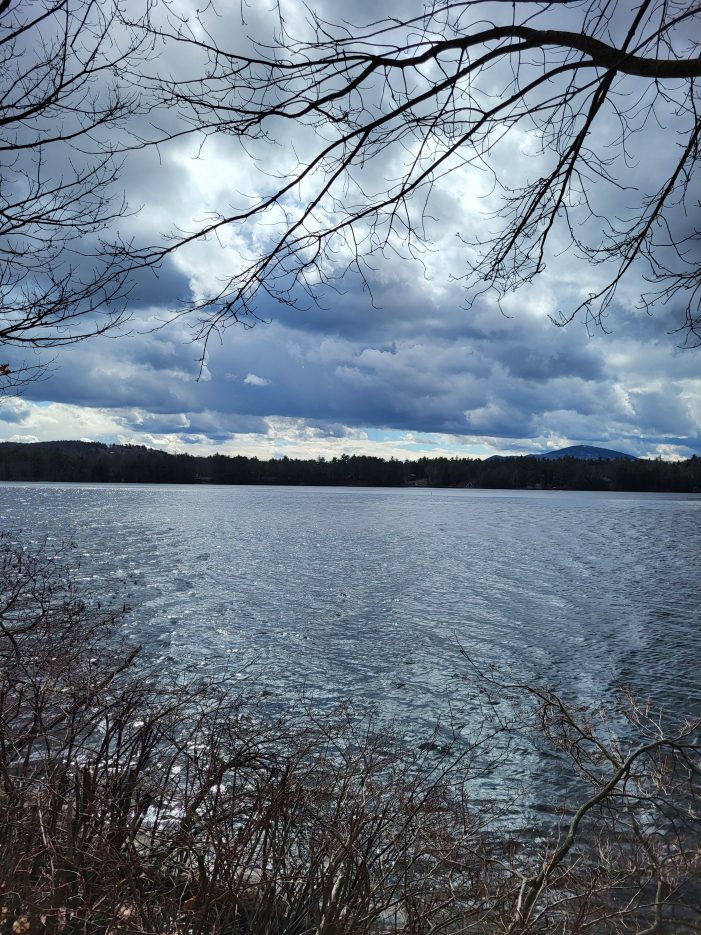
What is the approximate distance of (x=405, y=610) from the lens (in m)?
23.9

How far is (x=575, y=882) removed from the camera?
5.73 meters

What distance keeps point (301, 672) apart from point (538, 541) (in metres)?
38.3

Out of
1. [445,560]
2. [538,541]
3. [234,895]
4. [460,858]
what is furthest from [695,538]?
[234,895]

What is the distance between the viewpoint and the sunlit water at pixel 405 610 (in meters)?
15.6

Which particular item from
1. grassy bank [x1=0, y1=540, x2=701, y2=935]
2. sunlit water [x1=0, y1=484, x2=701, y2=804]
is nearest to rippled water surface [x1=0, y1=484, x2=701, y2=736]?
sunlit water [x1=0, y1=484, x2=701, y2=804]

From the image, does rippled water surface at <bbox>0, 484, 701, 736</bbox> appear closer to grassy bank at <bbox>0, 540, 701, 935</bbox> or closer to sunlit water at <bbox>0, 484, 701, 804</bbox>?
sunlit water at <bbox>0, 484, 701, 804</bbox>

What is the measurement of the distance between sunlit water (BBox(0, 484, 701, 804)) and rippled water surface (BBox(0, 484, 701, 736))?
8 cm

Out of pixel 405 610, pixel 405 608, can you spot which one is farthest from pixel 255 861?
pixel 405 608

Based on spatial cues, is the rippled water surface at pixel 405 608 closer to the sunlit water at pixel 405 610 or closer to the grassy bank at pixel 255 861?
the sunlit water at pixel 405 610

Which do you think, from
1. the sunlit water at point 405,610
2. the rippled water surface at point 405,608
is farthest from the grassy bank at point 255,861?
the rippled water surface at point 405,608

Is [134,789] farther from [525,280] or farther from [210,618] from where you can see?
[210,618]

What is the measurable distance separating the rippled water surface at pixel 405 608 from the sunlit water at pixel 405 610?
8cm

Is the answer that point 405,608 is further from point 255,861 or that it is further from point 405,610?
point 255,861

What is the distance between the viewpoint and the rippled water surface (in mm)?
15875
